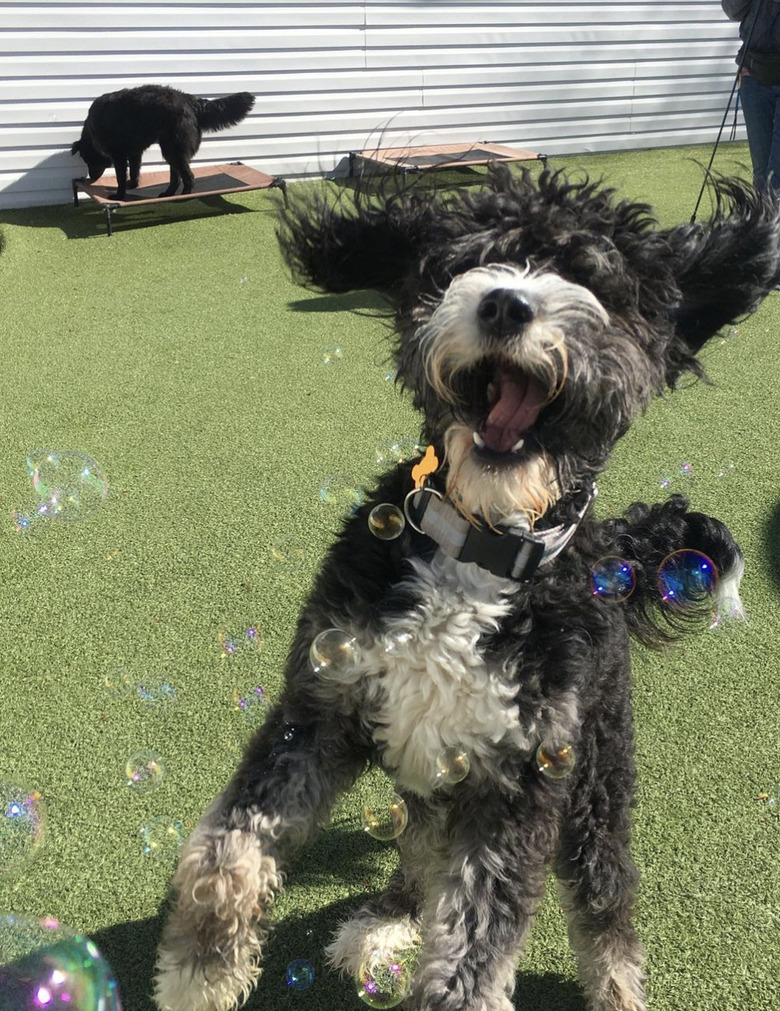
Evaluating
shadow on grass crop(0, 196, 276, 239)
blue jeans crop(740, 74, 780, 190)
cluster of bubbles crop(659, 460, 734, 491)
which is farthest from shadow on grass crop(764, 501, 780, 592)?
shadow on grass crop(0, 196, 276, 239)

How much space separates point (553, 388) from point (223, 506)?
9.91 feet

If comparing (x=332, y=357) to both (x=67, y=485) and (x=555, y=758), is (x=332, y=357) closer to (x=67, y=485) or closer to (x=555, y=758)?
(x=67, y=485)

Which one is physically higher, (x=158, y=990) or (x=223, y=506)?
(x=158, y=990)

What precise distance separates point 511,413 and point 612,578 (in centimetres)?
67

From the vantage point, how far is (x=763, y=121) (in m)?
6.94

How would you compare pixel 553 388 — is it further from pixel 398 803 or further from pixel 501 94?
pixel 501 94

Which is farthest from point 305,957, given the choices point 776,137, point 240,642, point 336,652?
point 776,137

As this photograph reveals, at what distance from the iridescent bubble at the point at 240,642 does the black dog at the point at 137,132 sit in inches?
282

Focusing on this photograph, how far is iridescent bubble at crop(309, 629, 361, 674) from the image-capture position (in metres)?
2.06

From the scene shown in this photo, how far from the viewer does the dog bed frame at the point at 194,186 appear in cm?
927

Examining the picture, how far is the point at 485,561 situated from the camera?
2.05 m

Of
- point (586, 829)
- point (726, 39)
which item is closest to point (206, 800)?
point (586, 829)

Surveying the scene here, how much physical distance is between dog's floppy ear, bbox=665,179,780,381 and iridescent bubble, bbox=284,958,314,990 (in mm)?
1981

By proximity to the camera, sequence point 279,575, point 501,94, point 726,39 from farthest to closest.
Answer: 1. point 726,39
2. point 501,94
3. point 279,575
